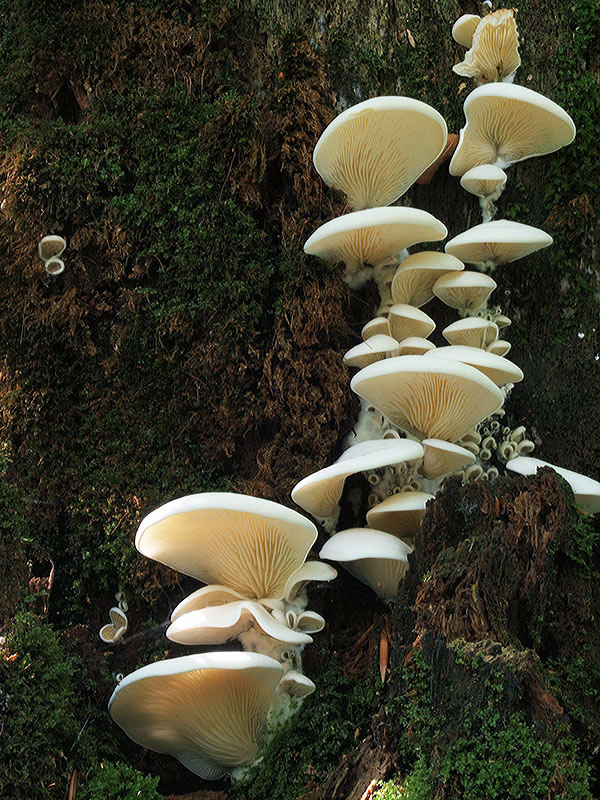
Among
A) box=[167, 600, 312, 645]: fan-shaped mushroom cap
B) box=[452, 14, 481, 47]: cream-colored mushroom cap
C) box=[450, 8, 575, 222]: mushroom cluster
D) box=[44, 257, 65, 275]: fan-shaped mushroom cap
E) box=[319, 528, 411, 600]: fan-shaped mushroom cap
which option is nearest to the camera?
box=[167, 600, 312, 645]: fan-shaped mushroom cap

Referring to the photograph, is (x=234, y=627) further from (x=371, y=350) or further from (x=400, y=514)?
(x=371, y=350)

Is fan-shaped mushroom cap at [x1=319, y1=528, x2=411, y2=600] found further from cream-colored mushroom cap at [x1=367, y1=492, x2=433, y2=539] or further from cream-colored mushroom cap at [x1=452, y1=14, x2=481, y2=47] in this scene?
cream-colored mushroom cap at [x1=452, y1=14, x2=481, y2=47]

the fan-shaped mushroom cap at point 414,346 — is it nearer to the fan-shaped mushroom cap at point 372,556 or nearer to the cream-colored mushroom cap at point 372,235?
the cream-colored mushroom cap at point 372,235

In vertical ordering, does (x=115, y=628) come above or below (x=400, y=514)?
below

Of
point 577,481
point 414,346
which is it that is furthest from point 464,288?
point 577,481

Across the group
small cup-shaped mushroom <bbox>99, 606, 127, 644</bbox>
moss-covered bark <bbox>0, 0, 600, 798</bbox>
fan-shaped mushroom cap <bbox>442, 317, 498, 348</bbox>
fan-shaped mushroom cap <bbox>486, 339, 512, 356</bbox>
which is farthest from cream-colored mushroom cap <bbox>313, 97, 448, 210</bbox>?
small cup-shaped mushroom <bbox>99, 606, 127, 644</bbox>

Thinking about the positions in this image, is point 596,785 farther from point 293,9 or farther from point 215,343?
point 293,9

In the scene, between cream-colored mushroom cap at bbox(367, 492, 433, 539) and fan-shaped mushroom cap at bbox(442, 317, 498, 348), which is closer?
cream-colored mushroom cap at bbox(367, 492, 433, 539)
